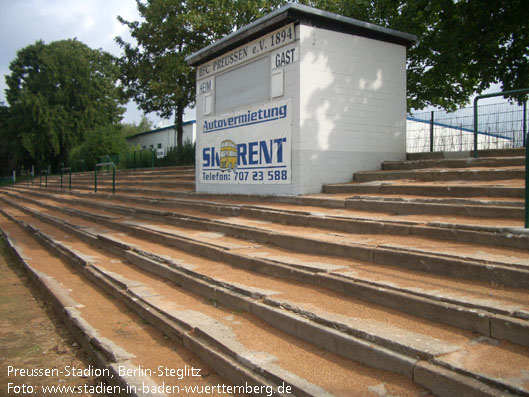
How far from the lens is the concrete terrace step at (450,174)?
708 cm

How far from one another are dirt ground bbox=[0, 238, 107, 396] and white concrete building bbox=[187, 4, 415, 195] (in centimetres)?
548

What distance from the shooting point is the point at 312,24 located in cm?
954

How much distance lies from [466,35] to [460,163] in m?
5.52

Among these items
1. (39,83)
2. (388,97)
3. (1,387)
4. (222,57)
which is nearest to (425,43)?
(388,97)

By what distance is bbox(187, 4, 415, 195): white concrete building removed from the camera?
9500mm

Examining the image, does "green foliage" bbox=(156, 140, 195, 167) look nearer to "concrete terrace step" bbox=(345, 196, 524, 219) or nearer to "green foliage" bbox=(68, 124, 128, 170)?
"green foliage" bbox=(68, 124, 128, 170)

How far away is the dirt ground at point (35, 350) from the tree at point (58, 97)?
127 ft

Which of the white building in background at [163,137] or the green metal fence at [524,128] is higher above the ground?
the white building in background at [163,137]

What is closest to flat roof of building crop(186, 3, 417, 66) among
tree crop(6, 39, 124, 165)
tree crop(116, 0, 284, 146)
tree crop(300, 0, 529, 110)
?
tree crop(300, 0, 529, 110)

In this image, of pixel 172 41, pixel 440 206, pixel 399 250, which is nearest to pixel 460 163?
pixel 440 206

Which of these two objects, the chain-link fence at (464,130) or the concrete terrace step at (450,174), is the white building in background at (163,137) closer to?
the chain-link fence at (464,130)

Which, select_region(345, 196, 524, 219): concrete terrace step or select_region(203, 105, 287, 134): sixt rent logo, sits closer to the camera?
select_region(345, 196, 524, 219): concrete terrace step

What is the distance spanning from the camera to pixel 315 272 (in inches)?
190

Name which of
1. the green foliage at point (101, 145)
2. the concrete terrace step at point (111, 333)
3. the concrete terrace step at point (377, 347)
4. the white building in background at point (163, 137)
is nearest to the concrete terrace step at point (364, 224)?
the concrete terrace step at point (377, 347)
